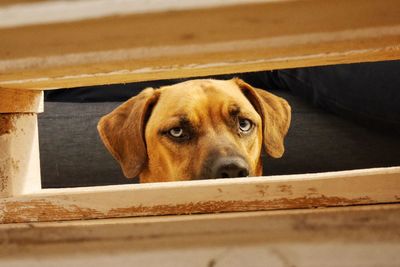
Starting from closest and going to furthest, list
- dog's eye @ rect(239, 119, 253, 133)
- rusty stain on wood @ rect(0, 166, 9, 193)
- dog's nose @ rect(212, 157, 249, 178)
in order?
rusty stain on wood @ rect(0, 166, 9, 193) → dog's nose @ rect(212, 157, 249, 178) → dog's eye @ rect(239, 119, 253, 133)

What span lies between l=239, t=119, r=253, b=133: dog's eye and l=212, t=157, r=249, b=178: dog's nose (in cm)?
32

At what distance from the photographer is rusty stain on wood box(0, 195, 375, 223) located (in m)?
0.91

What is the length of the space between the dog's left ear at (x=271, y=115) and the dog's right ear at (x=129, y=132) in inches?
17.0

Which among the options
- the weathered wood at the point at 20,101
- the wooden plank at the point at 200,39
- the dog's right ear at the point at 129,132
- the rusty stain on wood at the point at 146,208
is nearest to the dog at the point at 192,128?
the dog's right ear at the point at 129,132

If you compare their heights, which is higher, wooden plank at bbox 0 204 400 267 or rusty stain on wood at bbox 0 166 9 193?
rusty stain on wood at bbox 0 166 9 193

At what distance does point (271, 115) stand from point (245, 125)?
180 mm

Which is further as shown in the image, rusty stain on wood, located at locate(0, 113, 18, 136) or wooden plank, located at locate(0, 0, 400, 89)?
rusty stain on wood, located at locate(0, 113, 18, 136)

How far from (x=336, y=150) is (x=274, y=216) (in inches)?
61.8

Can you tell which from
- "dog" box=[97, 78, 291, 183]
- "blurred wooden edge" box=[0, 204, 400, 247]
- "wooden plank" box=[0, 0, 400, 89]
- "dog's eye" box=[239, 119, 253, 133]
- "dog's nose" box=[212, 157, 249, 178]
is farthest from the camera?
"dog's eye" box=[239, 119, 253, 133]

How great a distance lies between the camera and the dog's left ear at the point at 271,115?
7.38 feet

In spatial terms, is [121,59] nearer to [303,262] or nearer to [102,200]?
[102,200]

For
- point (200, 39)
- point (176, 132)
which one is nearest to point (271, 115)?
point (176, 132)

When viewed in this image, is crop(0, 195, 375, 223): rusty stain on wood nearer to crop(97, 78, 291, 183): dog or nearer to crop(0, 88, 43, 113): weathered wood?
crop(0, 88, 43, 113): weathered wood

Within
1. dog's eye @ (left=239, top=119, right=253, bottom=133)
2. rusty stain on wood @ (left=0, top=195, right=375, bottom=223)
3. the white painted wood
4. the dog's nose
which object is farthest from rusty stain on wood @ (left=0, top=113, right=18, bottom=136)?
dog's eye @ (left=239, top=119, right=253, bottom=133)
